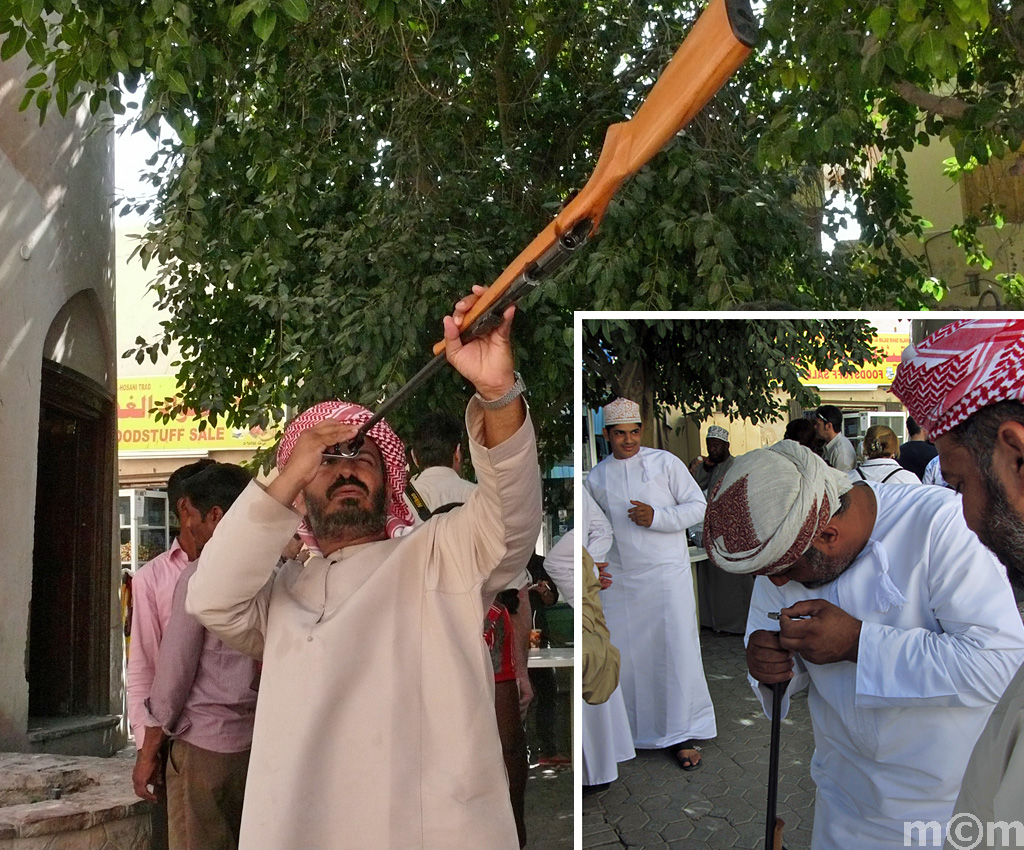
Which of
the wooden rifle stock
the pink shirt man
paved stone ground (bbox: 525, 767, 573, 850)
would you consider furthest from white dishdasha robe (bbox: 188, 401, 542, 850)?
paved stone ground (bbox: 525, 767, 573, 850)

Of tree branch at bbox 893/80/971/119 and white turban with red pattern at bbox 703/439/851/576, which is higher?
tree branch at bbox 893/80/971/119

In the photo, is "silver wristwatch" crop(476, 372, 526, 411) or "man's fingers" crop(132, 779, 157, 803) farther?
"man's fingers" crop(132, 779, 157, 803)

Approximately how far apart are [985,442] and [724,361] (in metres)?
0.49

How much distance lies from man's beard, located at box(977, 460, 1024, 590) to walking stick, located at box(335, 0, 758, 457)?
80cm

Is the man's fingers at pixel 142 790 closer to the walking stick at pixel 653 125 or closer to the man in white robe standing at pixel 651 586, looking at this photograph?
the man in white robe standing at pixel 651 586

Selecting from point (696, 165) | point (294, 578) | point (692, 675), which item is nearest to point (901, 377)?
point (692, 675)

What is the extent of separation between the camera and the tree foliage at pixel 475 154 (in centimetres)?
351

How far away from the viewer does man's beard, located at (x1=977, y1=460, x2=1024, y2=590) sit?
1726 millimetres

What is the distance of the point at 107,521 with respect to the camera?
7051mm

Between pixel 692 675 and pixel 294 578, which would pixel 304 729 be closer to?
pixel 294 578

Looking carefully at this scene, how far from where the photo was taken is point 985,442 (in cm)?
174

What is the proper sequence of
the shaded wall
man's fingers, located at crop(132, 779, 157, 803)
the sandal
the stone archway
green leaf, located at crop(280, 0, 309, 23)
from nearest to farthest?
the sandal, green leaf, located at crop(280, 0, 309, 23), man's fingers, located at crop(132, 779, 157, 803), the shaded wall, the stone archway

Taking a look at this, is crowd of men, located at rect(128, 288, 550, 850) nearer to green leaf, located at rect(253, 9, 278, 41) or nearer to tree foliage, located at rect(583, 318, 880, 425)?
tree foliage, located at rect(583, 318, 880, 425)

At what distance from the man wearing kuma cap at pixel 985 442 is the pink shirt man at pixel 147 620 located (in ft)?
7.48
